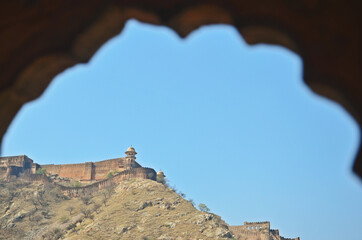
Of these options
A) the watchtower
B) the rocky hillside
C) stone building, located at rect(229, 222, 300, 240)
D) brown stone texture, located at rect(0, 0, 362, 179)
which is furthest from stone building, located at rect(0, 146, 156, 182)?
brown stone texture, located at rect(0, 0, 362, 179)

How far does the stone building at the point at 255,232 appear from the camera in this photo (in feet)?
143

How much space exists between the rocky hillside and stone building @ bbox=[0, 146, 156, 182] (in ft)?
8.41

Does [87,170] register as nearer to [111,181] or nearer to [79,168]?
[79,168]

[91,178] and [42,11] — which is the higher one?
[91,178]

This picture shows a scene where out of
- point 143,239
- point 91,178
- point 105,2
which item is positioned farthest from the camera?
point 91,178

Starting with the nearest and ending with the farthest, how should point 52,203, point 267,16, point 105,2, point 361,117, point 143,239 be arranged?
point 361,117 → point 267,16 → point 105,2 → point 143,239 → point 52,203

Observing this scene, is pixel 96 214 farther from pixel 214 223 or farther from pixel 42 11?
pixel 42 11

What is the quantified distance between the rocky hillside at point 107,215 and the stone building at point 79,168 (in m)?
2.56

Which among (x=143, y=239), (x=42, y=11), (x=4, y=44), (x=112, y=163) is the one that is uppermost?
(x=112, y=163)

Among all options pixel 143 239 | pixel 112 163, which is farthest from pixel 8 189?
pixel 143 239

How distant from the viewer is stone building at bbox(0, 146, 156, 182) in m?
51.2

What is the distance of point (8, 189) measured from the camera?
52500 mm

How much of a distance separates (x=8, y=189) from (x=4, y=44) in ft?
177

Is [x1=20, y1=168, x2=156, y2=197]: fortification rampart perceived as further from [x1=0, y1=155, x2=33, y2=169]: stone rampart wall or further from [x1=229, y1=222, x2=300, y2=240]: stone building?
[x1=229, y1=222, x2=300, y2=240]: stone building
